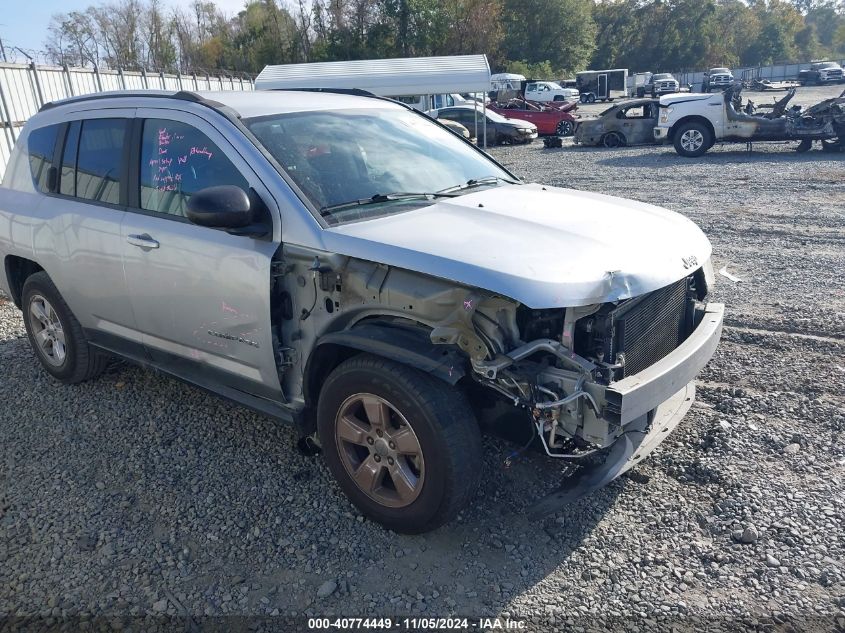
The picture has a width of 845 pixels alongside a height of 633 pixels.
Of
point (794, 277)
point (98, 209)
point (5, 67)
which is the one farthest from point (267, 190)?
point (5, 67)

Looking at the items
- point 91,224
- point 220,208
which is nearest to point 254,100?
point 220,208

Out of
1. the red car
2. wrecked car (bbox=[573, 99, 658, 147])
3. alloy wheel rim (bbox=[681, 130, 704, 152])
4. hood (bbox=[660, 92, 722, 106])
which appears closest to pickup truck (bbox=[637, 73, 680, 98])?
the red car

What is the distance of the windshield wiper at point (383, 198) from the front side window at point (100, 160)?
1.58 m

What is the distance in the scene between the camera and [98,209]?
164 inches

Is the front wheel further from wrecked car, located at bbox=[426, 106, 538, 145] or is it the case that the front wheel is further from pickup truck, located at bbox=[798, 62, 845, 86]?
pickup truck, located at bbox=[798, 62, 845, 86]

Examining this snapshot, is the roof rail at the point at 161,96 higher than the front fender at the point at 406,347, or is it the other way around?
the roof rail at the point at 161,96

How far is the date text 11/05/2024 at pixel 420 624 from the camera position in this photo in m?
2.69

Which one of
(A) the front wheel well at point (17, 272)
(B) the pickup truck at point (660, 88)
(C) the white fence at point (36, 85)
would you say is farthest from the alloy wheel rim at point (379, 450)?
(B) the pickup truck at point (660, 88)

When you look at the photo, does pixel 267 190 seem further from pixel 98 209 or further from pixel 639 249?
pixel 639 249

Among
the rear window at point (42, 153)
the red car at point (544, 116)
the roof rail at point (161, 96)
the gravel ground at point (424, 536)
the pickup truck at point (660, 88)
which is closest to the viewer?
the gravel ground at point (424, 536)

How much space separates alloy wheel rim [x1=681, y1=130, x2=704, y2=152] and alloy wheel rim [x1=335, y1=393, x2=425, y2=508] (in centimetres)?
1611

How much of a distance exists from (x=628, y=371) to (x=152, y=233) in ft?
8.74

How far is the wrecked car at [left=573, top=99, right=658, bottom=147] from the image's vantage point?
19781 mm

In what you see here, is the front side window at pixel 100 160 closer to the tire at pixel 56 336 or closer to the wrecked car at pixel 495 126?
the tire at pixel 56 336
